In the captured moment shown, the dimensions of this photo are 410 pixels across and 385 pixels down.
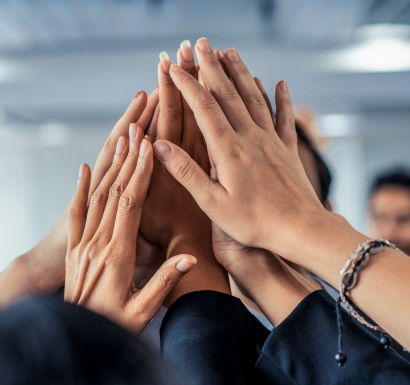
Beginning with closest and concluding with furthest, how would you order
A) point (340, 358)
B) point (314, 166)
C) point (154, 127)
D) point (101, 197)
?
point (340, 358) → point (101, 197) → point (154, 127) → point (314, 166)

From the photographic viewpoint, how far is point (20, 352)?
0.64ft

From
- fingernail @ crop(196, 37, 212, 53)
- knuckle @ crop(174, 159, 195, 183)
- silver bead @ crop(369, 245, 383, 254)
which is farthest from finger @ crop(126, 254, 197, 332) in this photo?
fingernail @ crop(196, 37, 212, 53)

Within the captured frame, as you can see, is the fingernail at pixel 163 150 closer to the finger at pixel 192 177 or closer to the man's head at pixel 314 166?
the finger at pixel 192 177

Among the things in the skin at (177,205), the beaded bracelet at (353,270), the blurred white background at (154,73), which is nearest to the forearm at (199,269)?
the skin at (177,205)

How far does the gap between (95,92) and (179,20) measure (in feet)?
3.28

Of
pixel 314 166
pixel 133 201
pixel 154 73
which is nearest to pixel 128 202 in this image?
pixel 133 201

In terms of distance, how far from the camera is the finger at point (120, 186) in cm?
53

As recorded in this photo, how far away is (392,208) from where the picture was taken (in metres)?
1.82

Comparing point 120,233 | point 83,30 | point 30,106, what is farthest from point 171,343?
point 30,106

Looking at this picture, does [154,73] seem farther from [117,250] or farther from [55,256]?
[117,250]

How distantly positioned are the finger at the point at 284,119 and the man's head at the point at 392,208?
148 cm

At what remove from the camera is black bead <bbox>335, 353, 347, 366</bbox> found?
36 centimetres

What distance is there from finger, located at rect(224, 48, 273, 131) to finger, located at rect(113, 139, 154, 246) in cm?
18

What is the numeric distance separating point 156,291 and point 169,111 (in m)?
0.34
